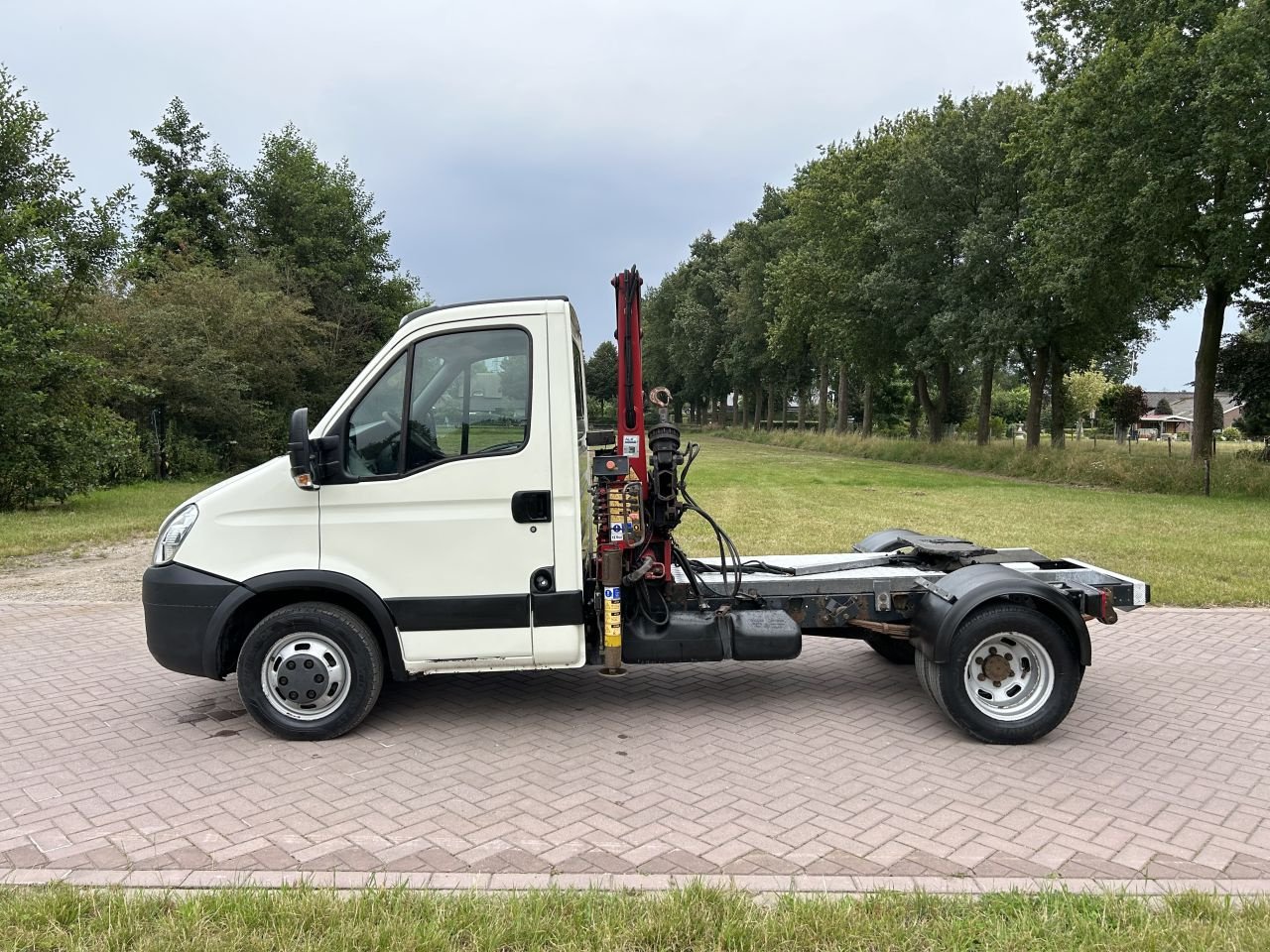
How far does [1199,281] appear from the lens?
67.3ft

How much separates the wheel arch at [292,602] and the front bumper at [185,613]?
23 millimetres

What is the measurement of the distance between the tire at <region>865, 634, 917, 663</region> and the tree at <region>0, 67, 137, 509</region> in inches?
591

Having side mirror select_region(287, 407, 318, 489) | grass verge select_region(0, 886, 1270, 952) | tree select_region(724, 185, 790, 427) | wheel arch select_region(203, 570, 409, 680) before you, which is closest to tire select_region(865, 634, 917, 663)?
grass verge select_region(0, 886, 1270, 952)

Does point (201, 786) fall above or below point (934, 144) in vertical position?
below

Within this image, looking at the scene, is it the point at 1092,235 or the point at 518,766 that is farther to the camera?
the point at 1092,235

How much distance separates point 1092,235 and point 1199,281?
2.52 m

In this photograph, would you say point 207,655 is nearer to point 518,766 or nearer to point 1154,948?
point 518,766

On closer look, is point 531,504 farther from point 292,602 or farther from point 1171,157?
point 1171,157

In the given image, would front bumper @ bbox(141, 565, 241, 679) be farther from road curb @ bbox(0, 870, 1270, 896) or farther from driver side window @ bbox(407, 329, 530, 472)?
road curb @ bbox(0, 870, 1270, 896)

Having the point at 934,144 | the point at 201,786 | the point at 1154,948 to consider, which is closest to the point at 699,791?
the point at 1154,948

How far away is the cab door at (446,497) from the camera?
16.5 ft

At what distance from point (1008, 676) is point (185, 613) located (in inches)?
181

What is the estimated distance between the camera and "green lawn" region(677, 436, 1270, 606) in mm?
10367

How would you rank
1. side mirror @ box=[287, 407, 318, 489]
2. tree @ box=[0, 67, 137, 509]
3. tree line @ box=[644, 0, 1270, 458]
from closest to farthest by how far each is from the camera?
1. side mirror @ box=[287, 407, 318, 489]
2. tree @ box=[0, 67, 137, 509]
3. tree line @ box=[644, 0, 1270, 458]
